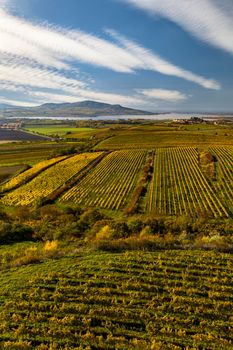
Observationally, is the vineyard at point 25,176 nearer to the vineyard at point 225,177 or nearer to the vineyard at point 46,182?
the vineyard at point 46,182

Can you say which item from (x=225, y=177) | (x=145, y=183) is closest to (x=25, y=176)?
(x=145, y=183)

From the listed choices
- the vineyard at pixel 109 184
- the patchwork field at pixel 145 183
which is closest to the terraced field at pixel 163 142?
the patchwork field at pixel 145 183

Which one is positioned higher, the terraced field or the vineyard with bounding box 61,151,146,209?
the terraced field

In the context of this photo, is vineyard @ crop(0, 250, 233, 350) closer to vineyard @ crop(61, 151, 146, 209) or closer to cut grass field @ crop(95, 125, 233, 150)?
vineyard @ crop(61, 151, 146, 209)

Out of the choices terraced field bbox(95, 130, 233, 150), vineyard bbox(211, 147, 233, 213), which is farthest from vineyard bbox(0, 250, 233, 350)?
terraced field bbox(95, 130, 233, 150)

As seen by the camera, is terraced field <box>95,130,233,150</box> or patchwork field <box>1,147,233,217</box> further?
terraced field <box>95,130,233,150</box>

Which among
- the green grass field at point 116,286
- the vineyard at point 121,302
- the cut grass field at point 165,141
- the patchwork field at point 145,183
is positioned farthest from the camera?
the cut grass field at point 165,141
